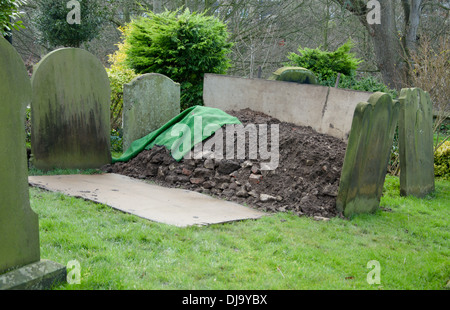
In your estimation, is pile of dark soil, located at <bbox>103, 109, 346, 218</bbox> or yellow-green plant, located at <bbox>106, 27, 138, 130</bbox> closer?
pile of dark soil, located at <bbox>103, 109, 346, 218</bbox>

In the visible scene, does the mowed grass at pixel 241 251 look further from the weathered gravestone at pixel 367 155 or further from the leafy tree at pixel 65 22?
the leafy tree at pixel 65 22

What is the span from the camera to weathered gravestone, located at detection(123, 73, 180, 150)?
794 cm

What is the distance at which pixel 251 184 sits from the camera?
20.7ft

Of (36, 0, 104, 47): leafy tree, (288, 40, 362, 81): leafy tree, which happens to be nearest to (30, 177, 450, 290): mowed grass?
(288, 40, 362, 81): leafy tree

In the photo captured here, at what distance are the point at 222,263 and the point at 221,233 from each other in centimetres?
79

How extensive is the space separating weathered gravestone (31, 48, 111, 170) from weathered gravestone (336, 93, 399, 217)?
3997 millimetres

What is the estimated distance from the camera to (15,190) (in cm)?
294

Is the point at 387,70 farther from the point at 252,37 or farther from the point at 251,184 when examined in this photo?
the point at 251,184

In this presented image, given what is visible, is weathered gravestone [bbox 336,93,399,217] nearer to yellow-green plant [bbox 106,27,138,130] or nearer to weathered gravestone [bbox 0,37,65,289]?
weathered gravestone [bbox 0,37,65,289]

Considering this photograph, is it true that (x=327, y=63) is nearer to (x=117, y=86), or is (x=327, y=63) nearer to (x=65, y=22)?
(x=117, y=86)

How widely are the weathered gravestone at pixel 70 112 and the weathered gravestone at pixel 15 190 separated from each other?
4.09 meters

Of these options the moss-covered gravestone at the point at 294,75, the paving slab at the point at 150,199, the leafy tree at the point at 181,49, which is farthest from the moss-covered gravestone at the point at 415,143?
the leafy tree at the point at 181,49

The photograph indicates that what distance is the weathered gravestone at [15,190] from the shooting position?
2.82 meters
